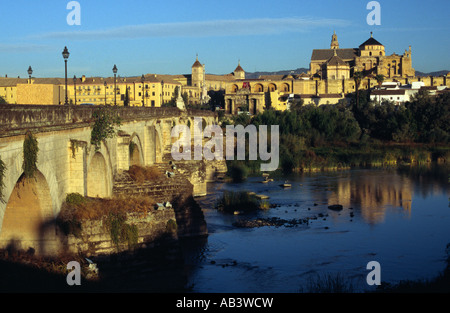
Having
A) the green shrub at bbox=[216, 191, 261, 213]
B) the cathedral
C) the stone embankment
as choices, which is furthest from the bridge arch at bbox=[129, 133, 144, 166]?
the cathedral

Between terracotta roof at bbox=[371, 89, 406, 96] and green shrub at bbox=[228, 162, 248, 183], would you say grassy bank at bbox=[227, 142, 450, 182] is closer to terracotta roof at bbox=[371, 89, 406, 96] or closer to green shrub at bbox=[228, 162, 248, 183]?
green shrub at bbox=[228, 162, 248, 183]

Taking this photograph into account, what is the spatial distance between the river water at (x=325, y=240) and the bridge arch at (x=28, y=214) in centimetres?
604

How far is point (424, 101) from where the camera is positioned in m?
80.8

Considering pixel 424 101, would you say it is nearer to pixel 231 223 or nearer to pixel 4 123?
pixel 231 223

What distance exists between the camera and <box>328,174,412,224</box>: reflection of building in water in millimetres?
37250

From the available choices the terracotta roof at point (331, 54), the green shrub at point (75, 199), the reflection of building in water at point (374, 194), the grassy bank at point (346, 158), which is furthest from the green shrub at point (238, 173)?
the terracotta roof at point (331, 54)

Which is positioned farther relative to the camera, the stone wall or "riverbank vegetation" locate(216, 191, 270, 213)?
"riverbank vegetation" locate(216, 191, 270, 213)

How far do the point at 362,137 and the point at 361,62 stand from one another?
87227mm

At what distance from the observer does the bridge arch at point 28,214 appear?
17.0 m

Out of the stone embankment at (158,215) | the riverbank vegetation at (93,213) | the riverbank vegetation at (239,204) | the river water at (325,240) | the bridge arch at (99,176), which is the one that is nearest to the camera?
the riverbank vegetation at (93,213)

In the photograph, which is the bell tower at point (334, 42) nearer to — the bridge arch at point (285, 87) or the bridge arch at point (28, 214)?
the bridge arch at point (285, 87)

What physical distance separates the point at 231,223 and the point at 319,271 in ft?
31.9

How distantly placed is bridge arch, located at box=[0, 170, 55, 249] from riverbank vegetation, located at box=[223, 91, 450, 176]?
35.1m
